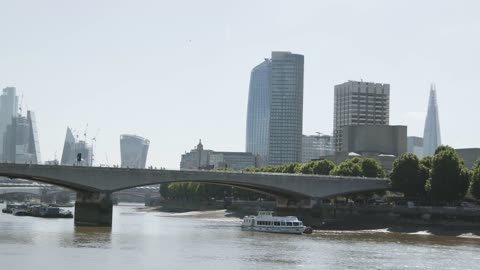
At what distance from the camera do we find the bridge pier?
11250 cm

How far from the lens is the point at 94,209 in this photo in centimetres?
11412

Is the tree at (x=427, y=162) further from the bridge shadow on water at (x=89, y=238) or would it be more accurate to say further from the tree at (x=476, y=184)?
the bridge shadow on water at (x=89, y=238)

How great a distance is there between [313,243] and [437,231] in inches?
1092

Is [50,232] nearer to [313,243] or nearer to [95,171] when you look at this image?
[95,171]

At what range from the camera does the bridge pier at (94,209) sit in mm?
112500

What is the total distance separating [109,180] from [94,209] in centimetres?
457

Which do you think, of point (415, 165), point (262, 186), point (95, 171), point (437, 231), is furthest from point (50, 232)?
point (415, 165)

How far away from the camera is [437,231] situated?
109875mm

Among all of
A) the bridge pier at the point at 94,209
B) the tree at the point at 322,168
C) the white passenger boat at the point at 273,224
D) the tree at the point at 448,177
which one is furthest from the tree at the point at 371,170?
the bridge pier at the point at 94,209

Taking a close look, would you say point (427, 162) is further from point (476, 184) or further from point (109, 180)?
point (109, 180)

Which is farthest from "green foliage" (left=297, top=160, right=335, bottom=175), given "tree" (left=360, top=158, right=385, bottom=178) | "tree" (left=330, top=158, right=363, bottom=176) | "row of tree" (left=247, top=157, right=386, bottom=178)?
"tree" (left=360, top=158, right=385, bottom=178)

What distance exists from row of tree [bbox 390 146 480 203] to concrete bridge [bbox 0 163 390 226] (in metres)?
14.7

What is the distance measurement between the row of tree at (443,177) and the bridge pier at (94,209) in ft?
162

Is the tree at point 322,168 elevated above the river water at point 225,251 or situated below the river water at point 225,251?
above
